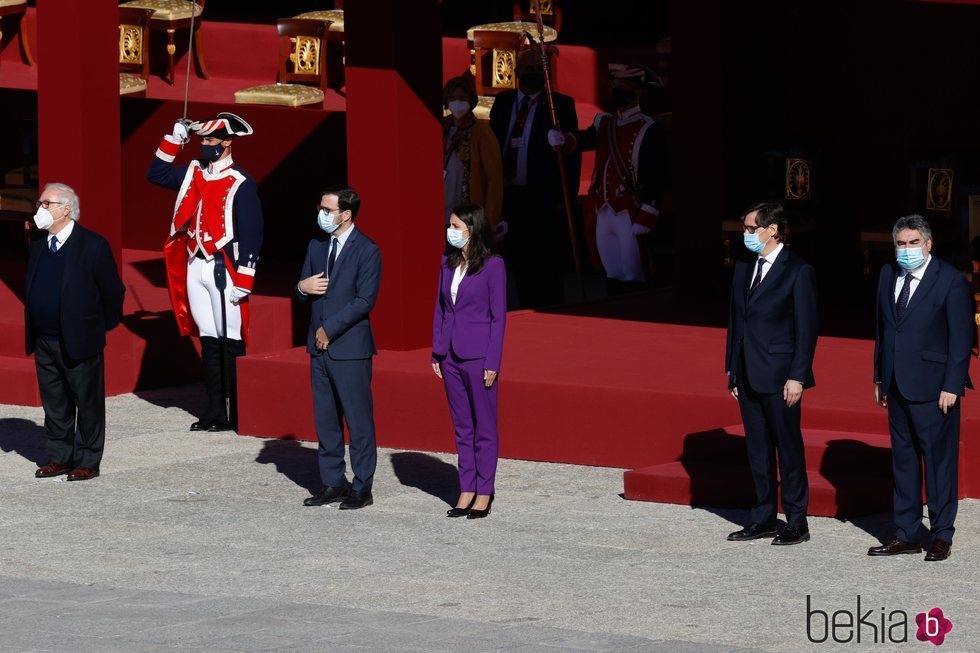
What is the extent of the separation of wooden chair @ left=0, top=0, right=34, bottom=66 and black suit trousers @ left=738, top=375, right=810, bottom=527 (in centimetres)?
1477

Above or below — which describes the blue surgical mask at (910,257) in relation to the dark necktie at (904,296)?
above

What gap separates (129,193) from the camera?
62.8 feet

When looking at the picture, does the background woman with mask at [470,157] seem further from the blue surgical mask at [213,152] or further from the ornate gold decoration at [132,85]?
the ornate gold decoration at [132,85]

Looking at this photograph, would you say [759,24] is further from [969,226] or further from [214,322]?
[214,322]

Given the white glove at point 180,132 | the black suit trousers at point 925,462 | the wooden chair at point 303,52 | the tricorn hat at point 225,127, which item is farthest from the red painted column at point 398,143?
the wooden chair at point 303,52

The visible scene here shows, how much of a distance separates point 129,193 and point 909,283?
10.3m

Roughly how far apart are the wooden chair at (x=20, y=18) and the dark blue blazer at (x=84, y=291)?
38.8 ft

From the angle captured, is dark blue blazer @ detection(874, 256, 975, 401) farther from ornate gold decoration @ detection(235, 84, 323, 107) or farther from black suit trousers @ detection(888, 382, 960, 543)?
ornate gold decoration @ detection(235, 84, 323, 107)

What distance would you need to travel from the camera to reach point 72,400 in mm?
12391

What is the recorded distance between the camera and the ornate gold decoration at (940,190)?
15.2 meters

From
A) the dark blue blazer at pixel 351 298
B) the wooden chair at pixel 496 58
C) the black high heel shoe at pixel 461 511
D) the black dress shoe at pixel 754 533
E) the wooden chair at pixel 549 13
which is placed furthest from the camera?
the wooden chair at pixel 549 13

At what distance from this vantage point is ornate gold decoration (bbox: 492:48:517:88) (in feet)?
72.5

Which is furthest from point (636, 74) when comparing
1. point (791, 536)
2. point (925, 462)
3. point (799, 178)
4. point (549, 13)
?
point (549, 13)

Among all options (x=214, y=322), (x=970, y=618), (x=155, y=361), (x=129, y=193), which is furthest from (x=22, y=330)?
(x=970, y=618)
